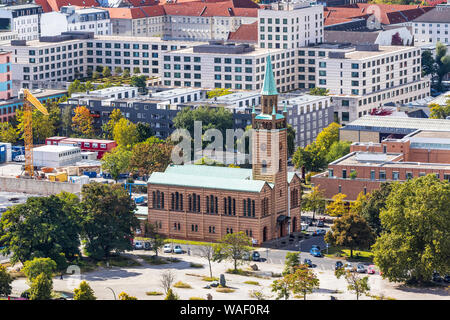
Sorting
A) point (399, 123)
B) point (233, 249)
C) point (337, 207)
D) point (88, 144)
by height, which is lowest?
point (233, 249)

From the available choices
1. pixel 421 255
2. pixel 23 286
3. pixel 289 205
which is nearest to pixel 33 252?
pixel 23 286

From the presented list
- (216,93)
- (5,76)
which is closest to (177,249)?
(216,93)

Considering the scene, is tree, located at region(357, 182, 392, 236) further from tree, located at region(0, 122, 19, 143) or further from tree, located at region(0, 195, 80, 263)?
tree, located at region(0, 122, 19, 143)

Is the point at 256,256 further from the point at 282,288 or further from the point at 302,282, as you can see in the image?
the point at 282,288
